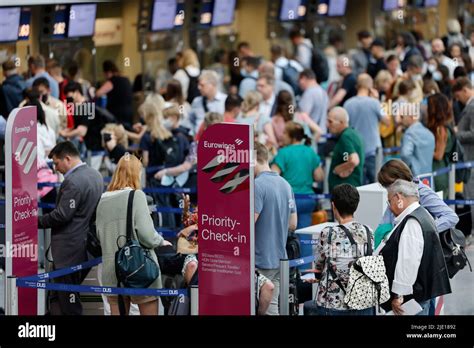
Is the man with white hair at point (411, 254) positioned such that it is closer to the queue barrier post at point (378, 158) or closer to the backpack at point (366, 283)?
the backpack at point (366, 283)

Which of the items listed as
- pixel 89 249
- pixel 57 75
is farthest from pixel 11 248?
pixel 57 75

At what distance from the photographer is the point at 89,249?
10.2 meters

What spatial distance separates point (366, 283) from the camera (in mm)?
8672

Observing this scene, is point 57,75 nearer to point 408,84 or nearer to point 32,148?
point 408,84

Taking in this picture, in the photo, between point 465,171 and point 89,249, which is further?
point 465,171

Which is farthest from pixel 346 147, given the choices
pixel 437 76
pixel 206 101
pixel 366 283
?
pixel 437 76

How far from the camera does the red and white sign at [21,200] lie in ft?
32.2

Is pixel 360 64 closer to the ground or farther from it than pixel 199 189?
farther from it

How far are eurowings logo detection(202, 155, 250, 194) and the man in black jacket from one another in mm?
1571

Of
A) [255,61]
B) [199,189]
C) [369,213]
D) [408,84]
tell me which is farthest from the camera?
[255,61]

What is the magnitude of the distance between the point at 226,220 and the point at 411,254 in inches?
50.0

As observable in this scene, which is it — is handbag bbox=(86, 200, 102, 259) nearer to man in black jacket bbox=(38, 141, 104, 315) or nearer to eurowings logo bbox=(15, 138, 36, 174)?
man in black jacket bbox=(38, 141, 104, 315)
